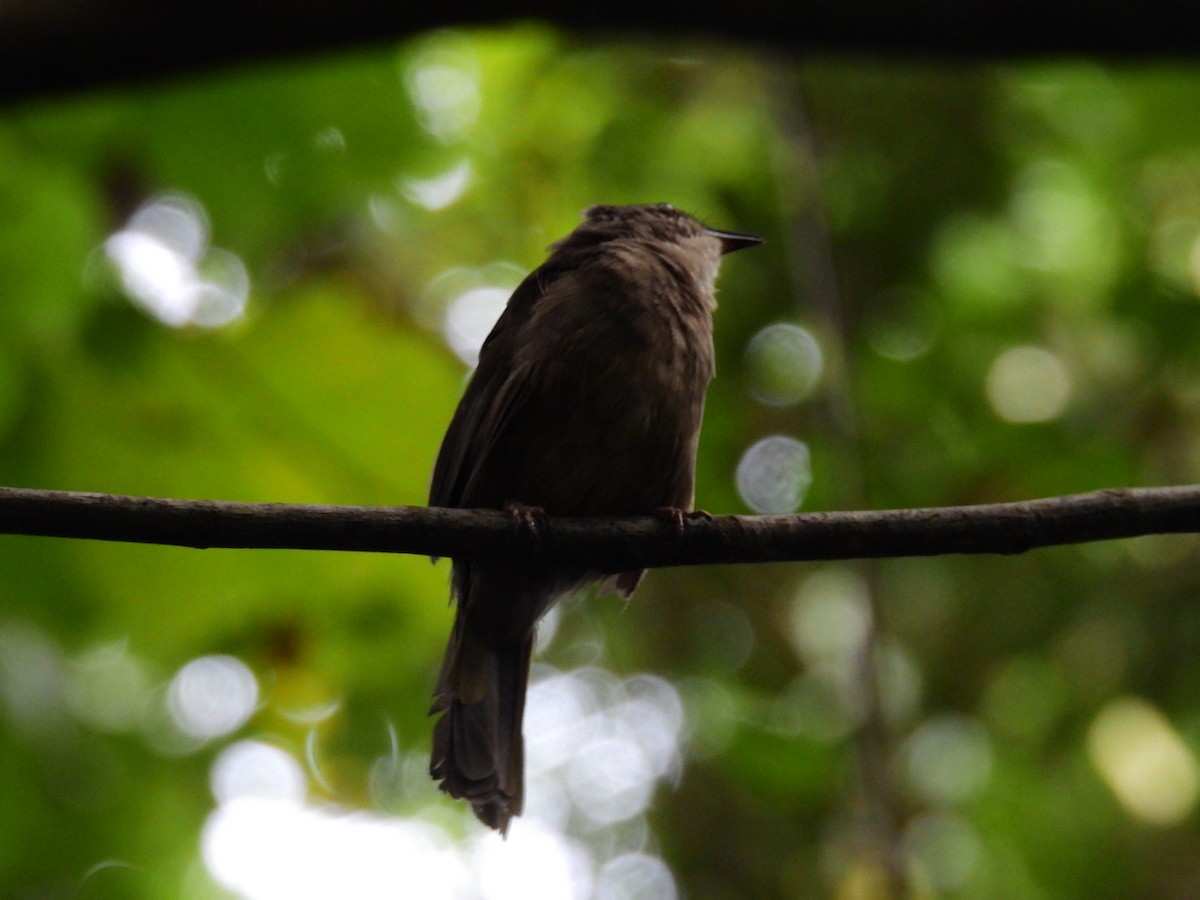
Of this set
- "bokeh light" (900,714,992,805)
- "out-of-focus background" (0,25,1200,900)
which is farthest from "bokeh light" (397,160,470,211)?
"bokeh light" (900,714,992,805)

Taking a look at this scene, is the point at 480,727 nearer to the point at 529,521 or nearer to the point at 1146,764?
the point at 529,521

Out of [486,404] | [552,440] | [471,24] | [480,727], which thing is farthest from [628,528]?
[471,24]

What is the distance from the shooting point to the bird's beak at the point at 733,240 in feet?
15.4

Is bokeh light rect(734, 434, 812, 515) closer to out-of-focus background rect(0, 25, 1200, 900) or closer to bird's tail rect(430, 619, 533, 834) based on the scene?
out-of-focus background rect(0, 25, 1200, 900)

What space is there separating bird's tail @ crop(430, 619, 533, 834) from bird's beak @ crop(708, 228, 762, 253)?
1713 mm

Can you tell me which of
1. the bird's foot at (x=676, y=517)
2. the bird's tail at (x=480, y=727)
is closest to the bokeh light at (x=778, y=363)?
the bird's tail at (x=480, y=727)

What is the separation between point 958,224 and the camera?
582 cm

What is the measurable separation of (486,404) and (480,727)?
36.4 inches

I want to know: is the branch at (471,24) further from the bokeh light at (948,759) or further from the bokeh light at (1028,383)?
the bokeh light at (948,759)

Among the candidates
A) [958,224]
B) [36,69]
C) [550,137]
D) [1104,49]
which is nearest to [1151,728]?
[958,224]

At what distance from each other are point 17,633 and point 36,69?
1.77 meters

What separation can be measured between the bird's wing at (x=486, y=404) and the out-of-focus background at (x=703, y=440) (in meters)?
0.47

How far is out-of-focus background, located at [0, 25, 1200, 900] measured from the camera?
4.23 metres

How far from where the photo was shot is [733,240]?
4727mm
